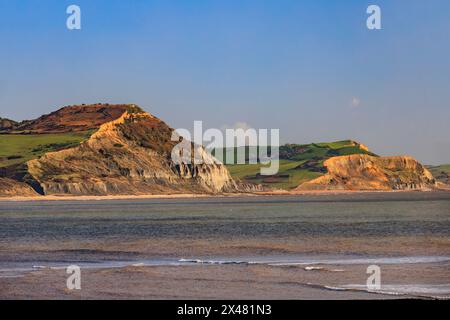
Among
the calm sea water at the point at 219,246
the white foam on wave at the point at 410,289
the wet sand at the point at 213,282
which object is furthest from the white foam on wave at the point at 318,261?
the white foam on wave at the point at 410,289

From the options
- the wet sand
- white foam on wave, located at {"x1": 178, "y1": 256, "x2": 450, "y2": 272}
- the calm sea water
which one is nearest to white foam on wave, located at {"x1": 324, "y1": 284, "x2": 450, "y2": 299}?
the wet sand

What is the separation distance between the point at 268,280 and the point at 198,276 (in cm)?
400

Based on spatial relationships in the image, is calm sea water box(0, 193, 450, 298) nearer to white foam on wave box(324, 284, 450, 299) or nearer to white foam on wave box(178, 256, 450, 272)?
white foam on wave box(178, 256, 450, 272)

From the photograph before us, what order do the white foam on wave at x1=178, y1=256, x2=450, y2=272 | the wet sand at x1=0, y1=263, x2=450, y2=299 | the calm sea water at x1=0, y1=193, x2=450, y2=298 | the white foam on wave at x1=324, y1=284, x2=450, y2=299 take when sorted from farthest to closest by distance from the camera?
the calm sea water at x1=0, y1=193, x2=450, y2=298, the white foam on wave at x1=178, y1=256, x2=450, y2=272, the wet sand at x1=0, y1=263, x2=450, y2=299, the white foam on wave at x1=324, y1=284, x2=450, y2=299

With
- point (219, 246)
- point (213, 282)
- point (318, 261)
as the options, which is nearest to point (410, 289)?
point (213, 282)

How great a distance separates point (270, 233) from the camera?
256 feet

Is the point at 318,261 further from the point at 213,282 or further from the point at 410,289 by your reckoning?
the point at 410,289

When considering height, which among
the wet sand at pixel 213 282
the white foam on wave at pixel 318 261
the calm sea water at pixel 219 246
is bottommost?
the calm sea water at pixel 219 246

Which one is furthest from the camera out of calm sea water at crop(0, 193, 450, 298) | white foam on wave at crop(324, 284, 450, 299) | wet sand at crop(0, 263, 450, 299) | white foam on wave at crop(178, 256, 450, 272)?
Result: calm sea water at crop(0, 193, 450, 298)

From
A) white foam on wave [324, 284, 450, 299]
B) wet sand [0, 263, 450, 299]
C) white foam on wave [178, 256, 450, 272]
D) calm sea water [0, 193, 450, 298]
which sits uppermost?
white foam on wave [324, 284, 450, 299]

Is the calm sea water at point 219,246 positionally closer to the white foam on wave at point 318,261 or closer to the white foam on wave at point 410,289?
the white foam on wave at point 318,261

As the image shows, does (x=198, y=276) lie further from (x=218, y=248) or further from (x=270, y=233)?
(x=270, y=233)

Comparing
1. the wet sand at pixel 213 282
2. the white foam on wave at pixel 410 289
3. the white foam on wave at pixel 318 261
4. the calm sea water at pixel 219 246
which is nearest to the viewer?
the white foam on wave at pixel 410 289
